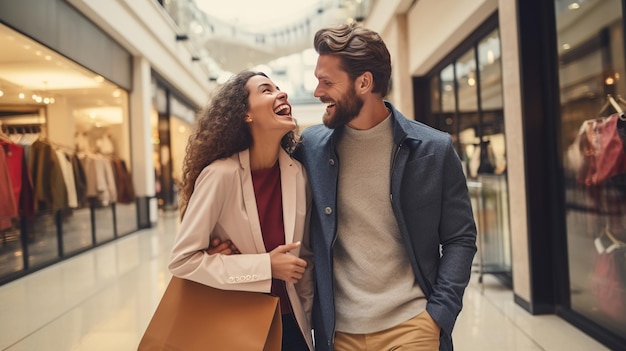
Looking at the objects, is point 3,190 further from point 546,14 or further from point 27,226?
point 546,14

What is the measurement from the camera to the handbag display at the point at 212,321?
139 cm

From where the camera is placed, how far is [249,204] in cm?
156

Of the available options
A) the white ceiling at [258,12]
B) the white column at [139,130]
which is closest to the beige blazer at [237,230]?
the white column at [139,130]

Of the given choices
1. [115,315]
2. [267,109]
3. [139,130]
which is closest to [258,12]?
[139,130]

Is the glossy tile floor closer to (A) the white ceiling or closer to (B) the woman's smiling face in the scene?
(B) the woman's smiling face

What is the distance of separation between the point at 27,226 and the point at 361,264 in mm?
6362

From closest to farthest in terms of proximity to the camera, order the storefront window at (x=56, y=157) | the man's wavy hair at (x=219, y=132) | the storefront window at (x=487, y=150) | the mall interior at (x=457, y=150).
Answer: the man's wavy hair at (x=219, y=132), the mall interior at (x=457, y=150), the storefront window at (x=487, y=150), the storefront window at (x=56, y=157)

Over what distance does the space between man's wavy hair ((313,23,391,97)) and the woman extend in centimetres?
29

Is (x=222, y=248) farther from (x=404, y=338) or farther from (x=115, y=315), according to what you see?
(x=115, y=315)

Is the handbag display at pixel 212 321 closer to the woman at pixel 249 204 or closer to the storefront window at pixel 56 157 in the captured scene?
the woman at pixel 249 204

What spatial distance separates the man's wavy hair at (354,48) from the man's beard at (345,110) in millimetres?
63

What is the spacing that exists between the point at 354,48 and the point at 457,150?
593 cm

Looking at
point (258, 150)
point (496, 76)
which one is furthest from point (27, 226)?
point (496, 76)

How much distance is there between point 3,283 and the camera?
573 cm
